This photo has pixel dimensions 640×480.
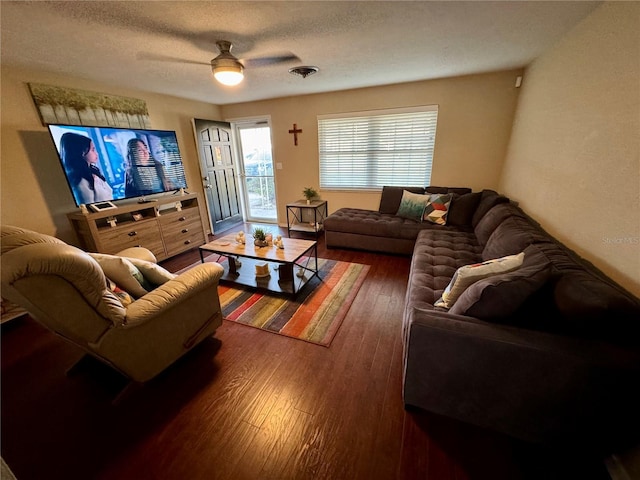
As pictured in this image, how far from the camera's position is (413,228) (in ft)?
10.4

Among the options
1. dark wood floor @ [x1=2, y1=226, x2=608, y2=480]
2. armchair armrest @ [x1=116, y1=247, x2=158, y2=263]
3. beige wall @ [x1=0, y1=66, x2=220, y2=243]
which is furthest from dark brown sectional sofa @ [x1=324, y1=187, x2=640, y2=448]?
beige wall @ [x1=0, y1=66, x2=220, y2=243]

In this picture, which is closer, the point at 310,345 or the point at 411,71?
the point at 310,345

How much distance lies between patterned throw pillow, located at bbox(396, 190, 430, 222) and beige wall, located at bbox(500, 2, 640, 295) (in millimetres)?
1162

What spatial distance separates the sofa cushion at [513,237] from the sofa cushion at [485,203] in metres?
0.61

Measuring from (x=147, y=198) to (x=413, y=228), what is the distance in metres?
3.65

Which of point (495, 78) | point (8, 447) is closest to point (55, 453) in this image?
point (8, 447)

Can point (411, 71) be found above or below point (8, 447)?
above

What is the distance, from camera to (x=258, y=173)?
200 inches

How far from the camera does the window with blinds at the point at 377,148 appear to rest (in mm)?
3666

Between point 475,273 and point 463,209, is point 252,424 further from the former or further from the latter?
point 463,209

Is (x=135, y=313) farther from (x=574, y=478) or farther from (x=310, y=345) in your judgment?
(x=574, y=478)

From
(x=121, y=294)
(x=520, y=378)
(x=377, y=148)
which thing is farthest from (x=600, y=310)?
(x=377, y=148)

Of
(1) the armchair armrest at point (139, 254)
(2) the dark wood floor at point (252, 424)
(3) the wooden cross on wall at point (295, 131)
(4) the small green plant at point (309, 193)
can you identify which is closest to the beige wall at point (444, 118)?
(3) the wooden cross on wall at point (295, 131)

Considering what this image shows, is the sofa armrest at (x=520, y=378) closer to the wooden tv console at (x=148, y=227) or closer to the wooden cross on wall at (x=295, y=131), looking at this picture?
the wooden tv console at (x=148, y=227)
